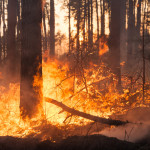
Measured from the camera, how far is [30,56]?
566 centimetres

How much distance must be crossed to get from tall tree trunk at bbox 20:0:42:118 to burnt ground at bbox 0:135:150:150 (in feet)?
5.99

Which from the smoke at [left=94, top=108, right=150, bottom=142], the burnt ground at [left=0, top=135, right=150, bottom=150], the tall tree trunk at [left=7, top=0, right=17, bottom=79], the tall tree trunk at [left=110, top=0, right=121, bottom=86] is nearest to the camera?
the burnt ground at [left=0, top=135, right=150, bottom=150]

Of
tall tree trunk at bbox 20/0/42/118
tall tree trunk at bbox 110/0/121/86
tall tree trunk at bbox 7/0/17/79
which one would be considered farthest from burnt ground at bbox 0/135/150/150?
tall tree trunk at bbox 7/0/17/79

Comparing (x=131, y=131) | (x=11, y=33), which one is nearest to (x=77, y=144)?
(x=131, y=131)

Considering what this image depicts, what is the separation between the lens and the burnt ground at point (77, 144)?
346cm

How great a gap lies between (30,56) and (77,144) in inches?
123

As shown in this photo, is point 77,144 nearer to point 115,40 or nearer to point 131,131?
point 131,131

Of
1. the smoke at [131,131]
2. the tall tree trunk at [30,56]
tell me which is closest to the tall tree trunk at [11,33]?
the tall tree trunk at [30,56]

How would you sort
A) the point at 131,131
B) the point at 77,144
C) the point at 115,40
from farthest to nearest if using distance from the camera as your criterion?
the point at 115,40 → the point at 131,131 → the point at 77,144

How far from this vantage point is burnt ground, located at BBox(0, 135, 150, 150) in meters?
3.46

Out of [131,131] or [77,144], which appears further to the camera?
[131,131]

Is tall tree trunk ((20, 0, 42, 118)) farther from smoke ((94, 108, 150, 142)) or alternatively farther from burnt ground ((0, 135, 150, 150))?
smoke ((94, 108, 150, 142))

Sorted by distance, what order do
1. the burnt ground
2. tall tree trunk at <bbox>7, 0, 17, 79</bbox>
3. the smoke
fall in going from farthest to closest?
tall tree trunk at <bbox>7, 0, 17, 79</bbox> → the smoke → the burnt ground

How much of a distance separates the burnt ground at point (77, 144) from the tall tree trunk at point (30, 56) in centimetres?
183
